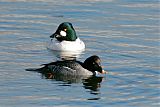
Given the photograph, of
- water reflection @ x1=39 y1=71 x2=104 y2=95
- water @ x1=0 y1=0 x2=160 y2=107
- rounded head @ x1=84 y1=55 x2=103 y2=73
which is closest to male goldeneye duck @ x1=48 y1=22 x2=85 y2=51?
water @ x1=0 y1=0 x2=160 y2=107

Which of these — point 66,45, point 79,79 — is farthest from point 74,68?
point 66,45

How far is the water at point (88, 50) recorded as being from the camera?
18062 mm

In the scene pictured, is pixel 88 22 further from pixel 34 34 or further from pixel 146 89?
pixel 146 89

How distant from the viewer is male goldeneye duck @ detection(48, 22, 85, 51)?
25003mm

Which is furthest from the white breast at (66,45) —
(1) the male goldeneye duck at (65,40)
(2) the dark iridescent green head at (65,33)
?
(2) the dark iridescent green head at (65,33)

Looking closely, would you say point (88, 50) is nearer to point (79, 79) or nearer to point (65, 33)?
point (65, 33)

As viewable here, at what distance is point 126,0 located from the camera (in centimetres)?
3266

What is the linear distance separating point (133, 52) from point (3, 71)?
5.17m

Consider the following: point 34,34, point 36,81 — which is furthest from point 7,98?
point 34,34

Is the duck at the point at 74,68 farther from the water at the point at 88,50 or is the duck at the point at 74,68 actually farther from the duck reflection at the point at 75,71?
the water at the point at 88,50

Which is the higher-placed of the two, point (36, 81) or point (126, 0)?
point (126, 0)

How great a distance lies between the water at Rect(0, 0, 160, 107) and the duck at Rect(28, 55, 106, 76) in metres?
0.40

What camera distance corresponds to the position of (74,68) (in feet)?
68.6

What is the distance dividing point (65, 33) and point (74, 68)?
4877 millimetres
